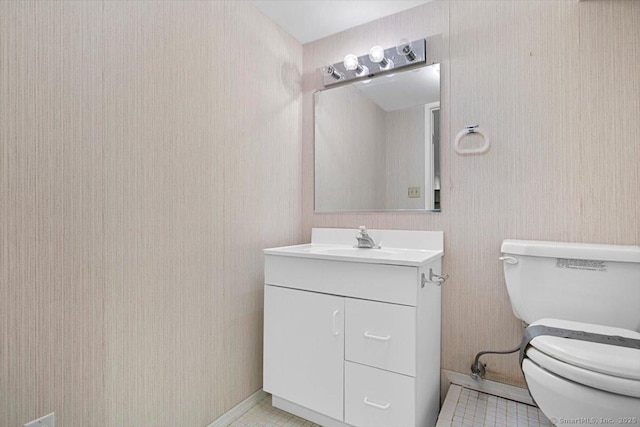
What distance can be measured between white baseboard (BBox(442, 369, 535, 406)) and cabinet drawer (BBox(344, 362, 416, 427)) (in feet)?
1.54

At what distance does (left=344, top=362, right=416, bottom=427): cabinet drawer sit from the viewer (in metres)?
1.25

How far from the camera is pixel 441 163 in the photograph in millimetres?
1647

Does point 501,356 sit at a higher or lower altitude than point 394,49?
lower

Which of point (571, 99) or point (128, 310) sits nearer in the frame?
point (128, 310)

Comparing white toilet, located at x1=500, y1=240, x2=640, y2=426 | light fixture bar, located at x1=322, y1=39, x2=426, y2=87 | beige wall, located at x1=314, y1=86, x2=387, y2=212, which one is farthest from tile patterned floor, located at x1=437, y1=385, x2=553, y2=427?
light fixture bar, located at x1=322, y1=39, x2=426, y2=87

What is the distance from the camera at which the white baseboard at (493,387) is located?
4.70 feet

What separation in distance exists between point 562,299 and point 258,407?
4.74 ft

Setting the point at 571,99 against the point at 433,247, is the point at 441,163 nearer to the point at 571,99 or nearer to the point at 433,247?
the point at 433,247

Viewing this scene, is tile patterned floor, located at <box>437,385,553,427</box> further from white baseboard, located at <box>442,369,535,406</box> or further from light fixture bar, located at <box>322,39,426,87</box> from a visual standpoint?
light fixture bar, located at <box>322,39,426,87</box>

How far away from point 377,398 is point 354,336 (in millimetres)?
249

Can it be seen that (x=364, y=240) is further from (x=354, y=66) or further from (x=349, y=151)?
(x=354, y=66)

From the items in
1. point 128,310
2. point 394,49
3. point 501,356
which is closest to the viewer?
point 128,310

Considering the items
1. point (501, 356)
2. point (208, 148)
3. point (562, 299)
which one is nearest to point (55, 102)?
point (208, 148)

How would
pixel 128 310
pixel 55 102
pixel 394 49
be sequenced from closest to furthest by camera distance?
pixel 55 102
pixel 128 310
pixel 394 49
